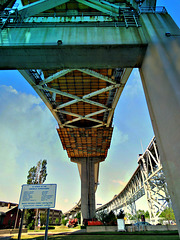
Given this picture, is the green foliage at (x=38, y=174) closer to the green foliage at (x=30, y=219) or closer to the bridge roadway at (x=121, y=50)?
the green foliage at (x=30, y=219)

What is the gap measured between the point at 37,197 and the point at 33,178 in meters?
33.3

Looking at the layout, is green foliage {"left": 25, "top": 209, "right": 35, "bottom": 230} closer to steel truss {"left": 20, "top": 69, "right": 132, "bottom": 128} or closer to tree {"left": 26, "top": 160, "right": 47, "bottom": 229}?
tree {"left": 26, "top": 160, "right": 47, "bottom": 229}

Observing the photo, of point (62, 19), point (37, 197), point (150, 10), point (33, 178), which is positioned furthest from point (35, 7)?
point (33, 178)

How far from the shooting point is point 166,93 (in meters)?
6.09

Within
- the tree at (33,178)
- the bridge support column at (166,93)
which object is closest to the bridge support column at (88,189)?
the tree at (33,178)

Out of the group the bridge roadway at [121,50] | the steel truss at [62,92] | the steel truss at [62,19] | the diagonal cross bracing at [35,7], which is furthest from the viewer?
the steel truss at [62,92]

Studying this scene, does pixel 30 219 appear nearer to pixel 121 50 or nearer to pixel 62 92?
pixel 62 92

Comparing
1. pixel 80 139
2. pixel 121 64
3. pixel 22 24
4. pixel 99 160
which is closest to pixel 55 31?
pixel 22 24

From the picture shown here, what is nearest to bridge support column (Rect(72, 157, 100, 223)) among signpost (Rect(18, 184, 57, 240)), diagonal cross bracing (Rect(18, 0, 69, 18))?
signpost (Rect(18, 184, 57, 240))

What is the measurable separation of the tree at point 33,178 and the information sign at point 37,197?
29.9 meters

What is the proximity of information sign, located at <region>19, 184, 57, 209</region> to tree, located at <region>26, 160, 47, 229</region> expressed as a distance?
29907 mm

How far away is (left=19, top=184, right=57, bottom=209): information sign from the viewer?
881 centimetres

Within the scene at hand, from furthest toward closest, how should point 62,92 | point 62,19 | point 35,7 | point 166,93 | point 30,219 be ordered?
point 30,219 → point 62,92 → point 35,7 → point 62,19 → point 166,93

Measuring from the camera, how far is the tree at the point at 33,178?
32812 millimetres
